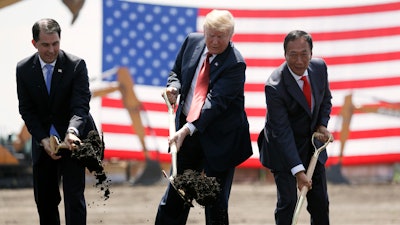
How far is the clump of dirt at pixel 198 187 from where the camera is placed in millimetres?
6594

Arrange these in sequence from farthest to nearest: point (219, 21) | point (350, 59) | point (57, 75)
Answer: point (350, 59), point (57, 75), point (219, 21)

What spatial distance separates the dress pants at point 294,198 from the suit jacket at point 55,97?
4.49 ft

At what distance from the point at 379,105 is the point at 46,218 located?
7322mm

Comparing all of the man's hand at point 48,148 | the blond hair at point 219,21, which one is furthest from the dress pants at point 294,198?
the man's hand at point 48,148

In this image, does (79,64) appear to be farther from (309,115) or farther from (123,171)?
(123,171)

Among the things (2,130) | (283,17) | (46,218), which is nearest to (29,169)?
(2,130)

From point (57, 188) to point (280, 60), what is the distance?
22.9 feet

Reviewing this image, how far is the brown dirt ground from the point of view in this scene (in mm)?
10516

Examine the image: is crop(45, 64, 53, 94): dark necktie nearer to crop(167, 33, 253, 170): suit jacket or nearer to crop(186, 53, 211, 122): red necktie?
crop(167, 33, 253, 170): suit jacket

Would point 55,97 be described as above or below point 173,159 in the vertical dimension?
above

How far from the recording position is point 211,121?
7035 millimetres

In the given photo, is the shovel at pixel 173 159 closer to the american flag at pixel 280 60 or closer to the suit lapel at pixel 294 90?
the suit lapel at pixel 294 90

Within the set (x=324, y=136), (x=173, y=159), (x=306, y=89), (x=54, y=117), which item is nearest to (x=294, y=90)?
(x=306, y=89)

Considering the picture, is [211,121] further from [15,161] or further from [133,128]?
[15,161]
